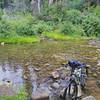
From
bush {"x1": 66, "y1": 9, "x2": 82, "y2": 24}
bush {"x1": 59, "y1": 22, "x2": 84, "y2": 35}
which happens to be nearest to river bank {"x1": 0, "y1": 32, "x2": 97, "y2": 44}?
bush {"x1": 59, "y1": 22, "x2": 84, "y2": 35}

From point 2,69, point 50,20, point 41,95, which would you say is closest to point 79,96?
point 41,95

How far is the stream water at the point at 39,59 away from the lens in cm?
987

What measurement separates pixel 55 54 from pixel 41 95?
7100 mm

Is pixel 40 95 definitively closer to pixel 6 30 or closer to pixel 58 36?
pixel 6 30

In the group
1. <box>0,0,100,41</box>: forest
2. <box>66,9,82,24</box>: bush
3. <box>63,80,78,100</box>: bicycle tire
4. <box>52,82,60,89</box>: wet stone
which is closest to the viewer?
<box>63,80,78,100</box>: bicycle tire

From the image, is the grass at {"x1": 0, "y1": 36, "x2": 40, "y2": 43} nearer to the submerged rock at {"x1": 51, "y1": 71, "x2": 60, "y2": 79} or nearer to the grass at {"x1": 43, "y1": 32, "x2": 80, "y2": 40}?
the grass at {"x1": 43, "y1": 32, "x2": 80, "y2": 40}

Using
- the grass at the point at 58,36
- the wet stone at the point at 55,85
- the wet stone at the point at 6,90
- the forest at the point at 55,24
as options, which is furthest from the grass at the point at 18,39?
the wet stone at the point at 6,90

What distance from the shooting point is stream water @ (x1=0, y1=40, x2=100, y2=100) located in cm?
987

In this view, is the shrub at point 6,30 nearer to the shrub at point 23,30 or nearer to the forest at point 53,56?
the forest at point 53,56

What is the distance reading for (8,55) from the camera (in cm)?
1455

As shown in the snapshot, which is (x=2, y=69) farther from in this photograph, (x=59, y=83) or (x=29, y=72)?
(x=59, y=83)

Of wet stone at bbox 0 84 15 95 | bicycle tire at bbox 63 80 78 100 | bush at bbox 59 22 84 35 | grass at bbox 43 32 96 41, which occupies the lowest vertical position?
grass at bbox 43 32 96 41

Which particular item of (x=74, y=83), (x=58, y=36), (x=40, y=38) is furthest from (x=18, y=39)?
(x=74, y=83)

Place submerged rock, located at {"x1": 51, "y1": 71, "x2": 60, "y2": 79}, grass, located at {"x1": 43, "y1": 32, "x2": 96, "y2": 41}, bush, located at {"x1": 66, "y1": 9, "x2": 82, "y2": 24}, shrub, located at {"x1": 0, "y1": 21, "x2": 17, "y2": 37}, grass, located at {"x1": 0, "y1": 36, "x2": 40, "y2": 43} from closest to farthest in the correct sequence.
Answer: submerged rock, located at {"x1": 51, "y1": 71, "x2": 60, "y2": 79}, grass, located at {"x1": 0, "y1": 36, "x2": 40, "y2": 43}, shrub, located at {"x1": 0, "y1": 21, "x2": 17, "y2": 37}, grass, located at {"x1": 43, "y1": 32, "x2": 96, "y2": 41}, bush, located at {"x1": 66, "y1": 9, "x2": 82, "y2": 24}
